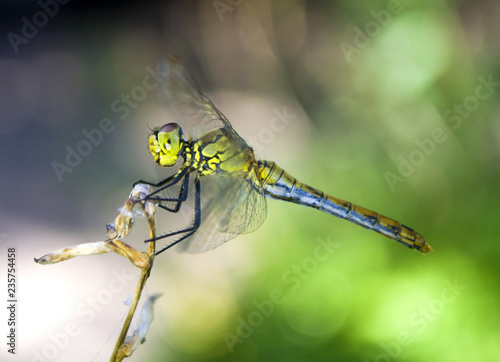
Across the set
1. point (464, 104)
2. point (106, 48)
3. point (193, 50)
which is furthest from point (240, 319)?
point (106, 48)

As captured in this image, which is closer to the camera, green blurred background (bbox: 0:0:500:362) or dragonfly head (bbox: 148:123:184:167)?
dragonfly head (bbox: 148:123:184:167)

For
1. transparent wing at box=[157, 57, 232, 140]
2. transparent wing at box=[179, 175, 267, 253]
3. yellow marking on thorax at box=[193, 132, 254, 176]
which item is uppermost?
transparent wing at box=[157, 57, 232, 140]

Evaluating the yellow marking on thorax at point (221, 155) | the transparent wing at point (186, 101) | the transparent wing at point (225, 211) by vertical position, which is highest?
the transparent wing at point (186, 101)

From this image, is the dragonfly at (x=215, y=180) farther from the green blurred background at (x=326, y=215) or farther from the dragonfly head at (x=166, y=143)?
the green blurred background at (x=326, y=215)

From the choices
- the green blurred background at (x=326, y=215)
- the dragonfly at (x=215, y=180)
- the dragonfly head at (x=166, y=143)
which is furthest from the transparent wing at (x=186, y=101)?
the green blurred background at (x=326, y=215)

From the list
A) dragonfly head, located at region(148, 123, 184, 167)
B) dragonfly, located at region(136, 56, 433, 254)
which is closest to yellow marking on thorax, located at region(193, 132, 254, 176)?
dragonfly, located at region(136, 56, 433, 254)

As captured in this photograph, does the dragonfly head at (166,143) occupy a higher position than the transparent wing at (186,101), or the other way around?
the transparent wing at (186,101)

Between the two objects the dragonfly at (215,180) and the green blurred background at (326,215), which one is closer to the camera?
the dragonfly at (215,180)

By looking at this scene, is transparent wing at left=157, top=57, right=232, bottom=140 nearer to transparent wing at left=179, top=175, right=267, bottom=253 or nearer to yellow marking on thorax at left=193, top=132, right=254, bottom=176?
yellow marking on thorax at left=193, top=132, right=254, bottom=176

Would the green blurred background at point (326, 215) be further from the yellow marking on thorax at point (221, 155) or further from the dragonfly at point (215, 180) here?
the yellow marking on thorax at point (221, 155)
